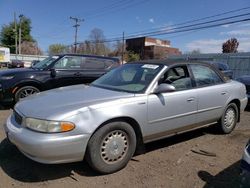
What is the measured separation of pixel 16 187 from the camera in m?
3.43

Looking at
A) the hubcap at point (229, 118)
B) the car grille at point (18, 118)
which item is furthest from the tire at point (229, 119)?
the car grille at point (18, 118)

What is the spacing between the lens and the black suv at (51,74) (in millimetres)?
7512

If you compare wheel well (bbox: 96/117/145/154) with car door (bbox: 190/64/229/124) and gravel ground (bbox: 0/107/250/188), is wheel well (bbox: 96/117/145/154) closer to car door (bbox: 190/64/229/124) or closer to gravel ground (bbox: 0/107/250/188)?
gravel ground (bbox: 0/107/250/188)

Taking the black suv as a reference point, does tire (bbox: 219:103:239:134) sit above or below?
below

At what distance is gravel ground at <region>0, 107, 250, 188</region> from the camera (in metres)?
3.59

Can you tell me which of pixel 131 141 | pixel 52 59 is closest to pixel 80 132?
pixel 131 141

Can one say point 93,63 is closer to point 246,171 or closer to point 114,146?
point 114,146

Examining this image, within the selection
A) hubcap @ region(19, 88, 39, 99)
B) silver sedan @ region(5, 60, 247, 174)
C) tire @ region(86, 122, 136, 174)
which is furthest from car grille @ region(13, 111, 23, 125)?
hubcap @ region(19, 88, 39, 99)

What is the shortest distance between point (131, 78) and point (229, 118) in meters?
2.34

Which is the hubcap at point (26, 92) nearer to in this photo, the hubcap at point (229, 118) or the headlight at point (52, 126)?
the headlight at point (52, 126)

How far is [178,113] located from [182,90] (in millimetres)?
416

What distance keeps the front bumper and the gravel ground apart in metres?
0.36

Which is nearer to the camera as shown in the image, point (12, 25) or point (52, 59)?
point (52, 59)

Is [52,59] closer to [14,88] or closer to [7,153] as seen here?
[14,88]
